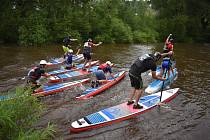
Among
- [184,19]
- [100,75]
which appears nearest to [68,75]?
[100,75]

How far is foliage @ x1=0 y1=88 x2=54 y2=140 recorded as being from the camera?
5.79 meters

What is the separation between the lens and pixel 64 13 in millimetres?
35438

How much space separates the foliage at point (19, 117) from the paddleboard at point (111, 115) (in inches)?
121

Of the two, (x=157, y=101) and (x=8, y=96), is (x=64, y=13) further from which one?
(x=8, y=96)

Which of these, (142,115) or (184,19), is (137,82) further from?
(184,19)

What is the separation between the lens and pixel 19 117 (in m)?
6.21

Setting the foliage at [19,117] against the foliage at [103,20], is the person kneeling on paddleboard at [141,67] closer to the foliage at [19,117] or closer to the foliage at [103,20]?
the foliage at [19,117]

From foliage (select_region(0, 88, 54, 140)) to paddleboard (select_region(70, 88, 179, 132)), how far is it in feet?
10.0

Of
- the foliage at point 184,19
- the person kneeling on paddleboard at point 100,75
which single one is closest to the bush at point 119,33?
the foliage at point 184,19

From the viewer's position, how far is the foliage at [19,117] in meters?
5.79

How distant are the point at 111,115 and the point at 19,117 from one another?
184 inches

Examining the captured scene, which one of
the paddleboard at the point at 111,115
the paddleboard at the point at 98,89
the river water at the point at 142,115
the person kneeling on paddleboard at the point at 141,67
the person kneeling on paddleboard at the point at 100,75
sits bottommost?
the river water at the point at 142,115

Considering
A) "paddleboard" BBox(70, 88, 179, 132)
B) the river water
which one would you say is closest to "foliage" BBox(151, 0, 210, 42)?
the river water

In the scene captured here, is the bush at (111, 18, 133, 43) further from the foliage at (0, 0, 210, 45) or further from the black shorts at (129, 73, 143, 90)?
the black shorts at (129, 73, 143, 90)
